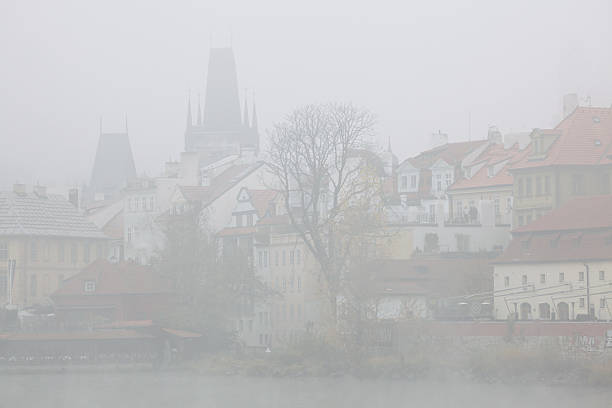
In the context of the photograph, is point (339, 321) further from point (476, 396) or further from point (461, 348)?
point (476, 396)

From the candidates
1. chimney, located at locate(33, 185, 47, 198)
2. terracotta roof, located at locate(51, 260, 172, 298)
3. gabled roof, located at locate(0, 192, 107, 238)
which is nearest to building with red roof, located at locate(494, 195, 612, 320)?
terracotta roof, located at locate(51, 260, 172, 298)

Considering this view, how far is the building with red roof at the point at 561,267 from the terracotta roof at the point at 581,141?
746 centimetres

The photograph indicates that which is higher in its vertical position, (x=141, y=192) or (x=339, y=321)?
(x=141, y=192)

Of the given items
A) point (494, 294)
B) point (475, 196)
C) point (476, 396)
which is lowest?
point (476, 396)

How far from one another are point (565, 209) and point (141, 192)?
50315 millimetres

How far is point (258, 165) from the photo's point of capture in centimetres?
11144

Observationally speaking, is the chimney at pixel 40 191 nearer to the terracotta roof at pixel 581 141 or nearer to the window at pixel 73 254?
the window at pixel 73 254

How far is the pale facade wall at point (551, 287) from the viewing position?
234 ft

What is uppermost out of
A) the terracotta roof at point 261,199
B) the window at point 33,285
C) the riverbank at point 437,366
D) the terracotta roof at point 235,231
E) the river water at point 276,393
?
the terracotta roof at point 261,199

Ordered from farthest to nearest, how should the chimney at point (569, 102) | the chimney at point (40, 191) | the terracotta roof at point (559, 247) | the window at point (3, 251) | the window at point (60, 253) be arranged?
the chimney at point (40, 191) < the window at point (60, 253) < the window at point (3, 251) < the chimney at point (569, 102) < the terracotta roof at point (559, 247)

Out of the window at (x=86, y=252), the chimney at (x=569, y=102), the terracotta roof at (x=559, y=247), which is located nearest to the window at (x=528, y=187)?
the chimney at (x=569, y=102)

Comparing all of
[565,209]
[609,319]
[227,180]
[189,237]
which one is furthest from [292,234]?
[609,319]

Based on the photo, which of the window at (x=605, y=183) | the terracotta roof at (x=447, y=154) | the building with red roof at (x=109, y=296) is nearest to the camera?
the window at (x=605, y=183)

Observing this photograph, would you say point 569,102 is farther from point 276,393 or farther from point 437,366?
point 276,393
